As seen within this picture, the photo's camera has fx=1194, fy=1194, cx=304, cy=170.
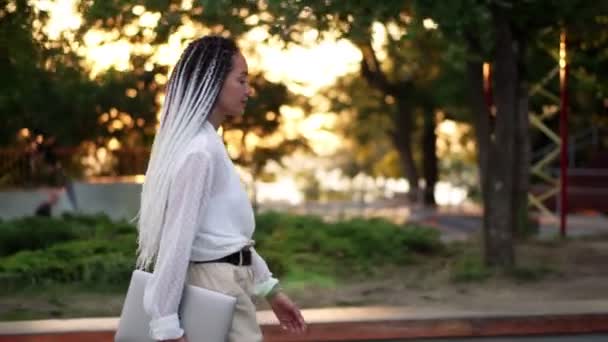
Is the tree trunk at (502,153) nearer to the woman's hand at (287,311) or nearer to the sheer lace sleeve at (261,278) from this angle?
the woman's hand at (287,311)

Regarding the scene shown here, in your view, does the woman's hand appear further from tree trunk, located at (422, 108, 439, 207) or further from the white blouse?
tree trunk, located at (422, 108, 439, 207)

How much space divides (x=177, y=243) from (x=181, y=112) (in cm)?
42

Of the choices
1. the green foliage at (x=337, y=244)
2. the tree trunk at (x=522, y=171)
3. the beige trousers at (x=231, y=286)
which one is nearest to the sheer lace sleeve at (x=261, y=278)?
the beige trousers at (x=231, y=286)

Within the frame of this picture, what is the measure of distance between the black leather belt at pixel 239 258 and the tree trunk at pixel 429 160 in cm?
2873

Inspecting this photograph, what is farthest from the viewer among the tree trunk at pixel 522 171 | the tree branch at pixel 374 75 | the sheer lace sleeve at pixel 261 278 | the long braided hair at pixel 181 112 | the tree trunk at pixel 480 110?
the tree branch at pixel 374 75

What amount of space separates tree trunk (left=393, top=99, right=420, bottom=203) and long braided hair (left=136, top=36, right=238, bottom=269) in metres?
28.9

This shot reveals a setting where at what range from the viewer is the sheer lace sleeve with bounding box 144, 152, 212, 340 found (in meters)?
3.40

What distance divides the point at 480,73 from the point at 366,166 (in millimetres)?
39838

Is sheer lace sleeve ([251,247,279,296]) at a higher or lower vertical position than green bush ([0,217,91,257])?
→ higher

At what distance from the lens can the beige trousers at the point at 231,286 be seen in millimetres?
3539

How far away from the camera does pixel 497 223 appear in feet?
38.9

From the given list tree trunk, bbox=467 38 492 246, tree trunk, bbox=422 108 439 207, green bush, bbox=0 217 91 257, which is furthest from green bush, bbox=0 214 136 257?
tree trunk, bbox=422 108 439 207

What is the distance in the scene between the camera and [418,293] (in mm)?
10352

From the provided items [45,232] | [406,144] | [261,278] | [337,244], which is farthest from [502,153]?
[406,144]
